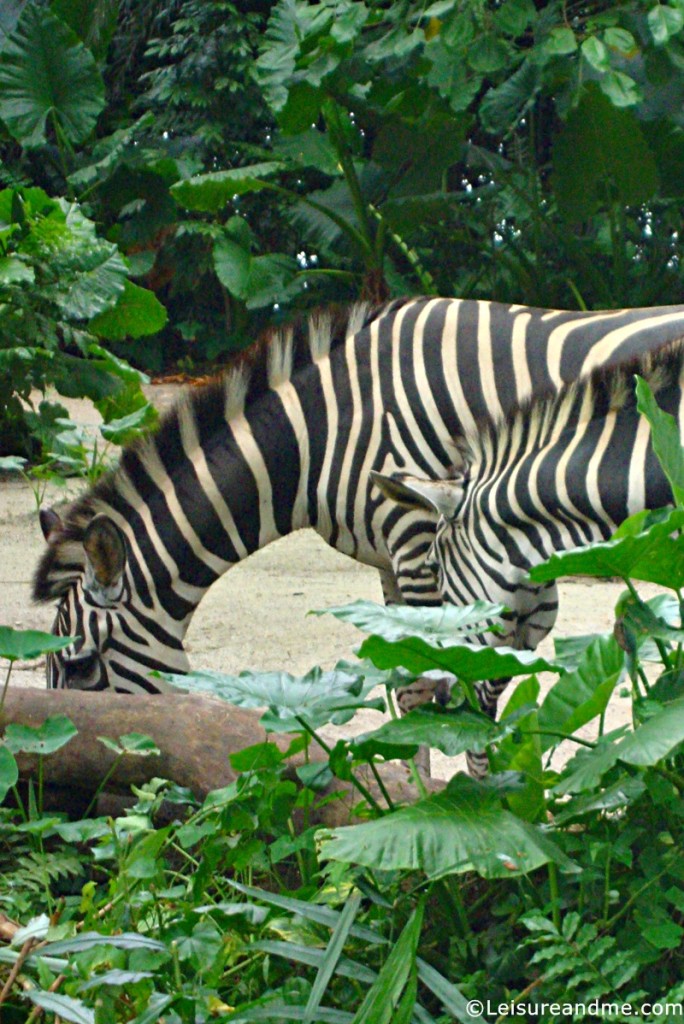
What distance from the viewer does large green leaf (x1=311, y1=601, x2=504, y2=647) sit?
1.79 metres

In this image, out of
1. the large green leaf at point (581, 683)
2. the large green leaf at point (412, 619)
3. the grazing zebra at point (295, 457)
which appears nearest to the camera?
the large green leaf at point (412, 619)

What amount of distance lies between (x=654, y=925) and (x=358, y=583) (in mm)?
5070

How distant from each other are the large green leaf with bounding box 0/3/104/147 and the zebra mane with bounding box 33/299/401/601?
21.8ft

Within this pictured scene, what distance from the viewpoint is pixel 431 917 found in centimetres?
195

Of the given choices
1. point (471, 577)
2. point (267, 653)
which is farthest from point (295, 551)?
point (471, 577)

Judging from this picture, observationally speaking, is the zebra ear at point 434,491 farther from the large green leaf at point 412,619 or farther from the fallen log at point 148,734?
the large green leaf at point 412,619

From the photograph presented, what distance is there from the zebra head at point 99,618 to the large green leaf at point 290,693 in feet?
5.90

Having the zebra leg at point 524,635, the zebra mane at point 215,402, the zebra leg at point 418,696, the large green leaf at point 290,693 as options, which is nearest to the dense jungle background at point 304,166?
the zebra mane at point 215,402

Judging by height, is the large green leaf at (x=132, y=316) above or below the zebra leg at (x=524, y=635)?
above

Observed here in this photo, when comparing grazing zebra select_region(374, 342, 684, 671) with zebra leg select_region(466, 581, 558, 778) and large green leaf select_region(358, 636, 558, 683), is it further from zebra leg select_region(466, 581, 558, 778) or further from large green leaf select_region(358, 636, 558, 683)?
large green leaf select_region(358, 636, 558, 683)

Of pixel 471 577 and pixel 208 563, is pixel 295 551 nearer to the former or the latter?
pixel 208 563

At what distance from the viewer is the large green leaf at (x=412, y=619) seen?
1.79 metres

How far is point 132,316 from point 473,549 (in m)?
5.64

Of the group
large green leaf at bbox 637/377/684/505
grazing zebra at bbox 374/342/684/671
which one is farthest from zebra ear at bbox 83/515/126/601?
large green leaf at bbox 637/377/684/505
